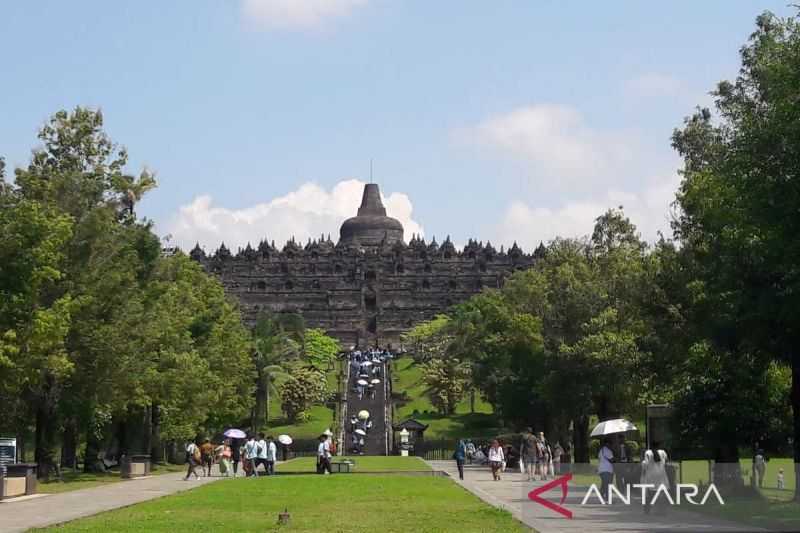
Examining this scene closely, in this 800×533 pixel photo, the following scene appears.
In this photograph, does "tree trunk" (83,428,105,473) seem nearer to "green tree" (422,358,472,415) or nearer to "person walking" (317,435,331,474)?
"person walking" (317,435,331,474)

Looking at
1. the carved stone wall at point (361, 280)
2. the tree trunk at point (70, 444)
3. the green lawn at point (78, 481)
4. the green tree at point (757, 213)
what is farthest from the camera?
the carved stone wall at point (361, 280)

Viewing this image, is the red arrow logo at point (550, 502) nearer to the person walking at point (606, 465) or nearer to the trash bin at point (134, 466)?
the person walking at point (606, 465)

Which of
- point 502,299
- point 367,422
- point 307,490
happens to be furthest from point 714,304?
point 367,422

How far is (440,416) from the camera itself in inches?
3332

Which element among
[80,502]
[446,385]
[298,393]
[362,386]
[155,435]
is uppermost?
[362,386]

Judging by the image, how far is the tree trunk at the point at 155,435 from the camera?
54750mm

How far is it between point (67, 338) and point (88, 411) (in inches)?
133

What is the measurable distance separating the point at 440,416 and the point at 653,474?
6115cm

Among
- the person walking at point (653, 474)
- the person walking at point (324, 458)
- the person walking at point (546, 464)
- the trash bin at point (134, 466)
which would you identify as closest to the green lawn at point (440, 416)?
the trash bin at point (134, 466)

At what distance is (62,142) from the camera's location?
42.4 m

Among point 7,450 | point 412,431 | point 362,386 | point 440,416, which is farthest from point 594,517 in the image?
point 362,386

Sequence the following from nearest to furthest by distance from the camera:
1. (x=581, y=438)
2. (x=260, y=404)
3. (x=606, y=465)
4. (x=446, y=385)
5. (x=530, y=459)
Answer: (x=606, y=465), (x=530, y=459), (x=581, y=438), (x=260, y=404), (x=446, y=385)

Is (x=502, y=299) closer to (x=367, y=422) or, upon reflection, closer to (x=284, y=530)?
(x=367, y=422)

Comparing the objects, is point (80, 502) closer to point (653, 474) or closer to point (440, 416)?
point (653, 474)
